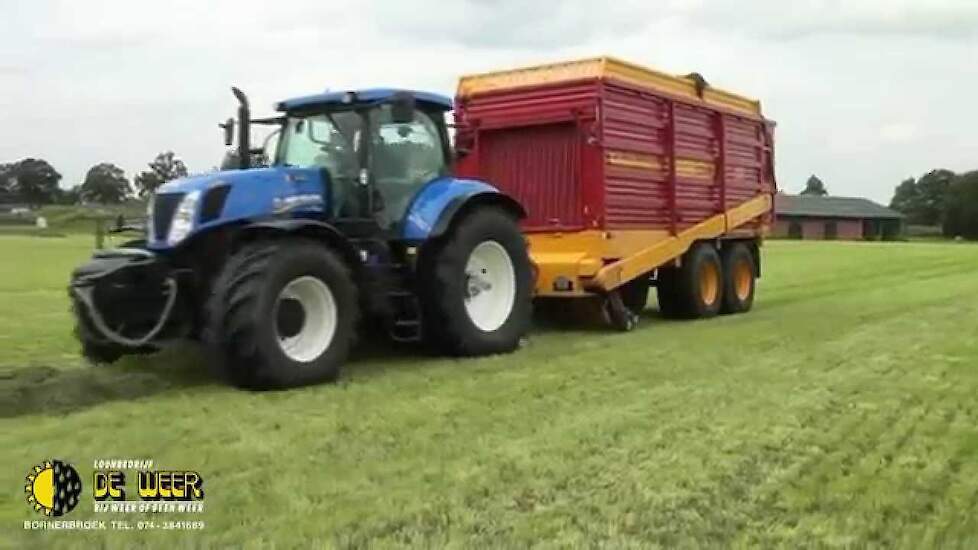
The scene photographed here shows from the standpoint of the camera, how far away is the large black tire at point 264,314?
765 centimetres

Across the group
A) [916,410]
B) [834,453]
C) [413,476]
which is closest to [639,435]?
[834,453]

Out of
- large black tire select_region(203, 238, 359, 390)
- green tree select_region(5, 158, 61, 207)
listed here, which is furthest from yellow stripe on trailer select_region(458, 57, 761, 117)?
green tree select_region(5, 158, 61, 207)

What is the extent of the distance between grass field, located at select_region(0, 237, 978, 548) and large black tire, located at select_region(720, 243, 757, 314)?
380 cm

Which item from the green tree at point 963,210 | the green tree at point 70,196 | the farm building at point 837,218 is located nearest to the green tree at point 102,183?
the green tree at point 70,196

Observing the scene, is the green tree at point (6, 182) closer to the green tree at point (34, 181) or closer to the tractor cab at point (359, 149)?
the green tree at point (34, 181)

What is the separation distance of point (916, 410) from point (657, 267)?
233 inches

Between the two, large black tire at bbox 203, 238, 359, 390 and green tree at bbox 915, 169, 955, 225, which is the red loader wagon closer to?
large black tire at bbox 203, 238, 359, 390

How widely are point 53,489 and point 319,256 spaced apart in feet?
11.1

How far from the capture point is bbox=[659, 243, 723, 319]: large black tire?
1355 centimetres

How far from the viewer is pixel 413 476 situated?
5430 millimetres

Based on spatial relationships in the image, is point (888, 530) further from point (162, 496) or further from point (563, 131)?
point (563, 131)

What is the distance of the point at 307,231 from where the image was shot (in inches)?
328

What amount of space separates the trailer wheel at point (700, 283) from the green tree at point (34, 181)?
2961 inches

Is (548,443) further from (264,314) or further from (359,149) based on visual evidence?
(359,149)
